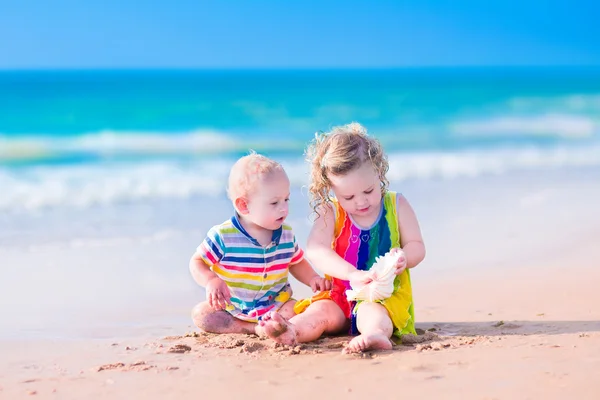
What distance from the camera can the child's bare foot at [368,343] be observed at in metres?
3.36

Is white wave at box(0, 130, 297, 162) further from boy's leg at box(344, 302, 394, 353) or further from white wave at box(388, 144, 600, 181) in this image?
boy's leg at box(344, 302, 394, 353)

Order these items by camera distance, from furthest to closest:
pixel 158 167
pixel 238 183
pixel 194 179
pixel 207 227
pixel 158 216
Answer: pixel 158 167
pixel 194 179
pixel 158 216
pixel 207 227
pixel 238 183

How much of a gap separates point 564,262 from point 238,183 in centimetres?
250

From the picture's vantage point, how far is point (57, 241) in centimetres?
588

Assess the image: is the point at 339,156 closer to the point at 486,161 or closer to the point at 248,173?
the point at 248,173

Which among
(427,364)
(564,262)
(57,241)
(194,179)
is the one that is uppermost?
(194,179)

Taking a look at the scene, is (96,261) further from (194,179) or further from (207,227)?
(194,179)

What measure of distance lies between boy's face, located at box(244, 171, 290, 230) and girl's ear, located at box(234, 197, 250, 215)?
17 millimetres

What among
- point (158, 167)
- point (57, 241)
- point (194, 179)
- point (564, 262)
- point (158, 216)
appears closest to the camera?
point (564, 262)

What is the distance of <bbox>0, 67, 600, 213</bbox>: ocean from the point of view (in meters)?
9.35

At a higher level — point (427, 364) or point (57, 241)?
point (57, 241)

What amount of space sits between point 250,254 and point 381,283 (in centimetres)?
66

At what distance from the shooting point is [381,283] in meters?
3.67

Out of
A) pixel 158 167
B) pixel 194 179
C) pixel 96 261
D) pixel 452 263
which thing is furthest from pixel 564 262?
pixel 158 167
